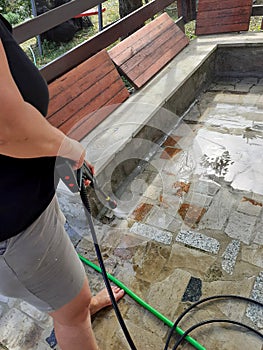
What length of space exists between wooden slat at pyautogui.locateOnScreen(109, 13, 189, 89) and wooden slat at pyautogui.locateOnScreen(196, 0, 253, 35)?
1.47 feet

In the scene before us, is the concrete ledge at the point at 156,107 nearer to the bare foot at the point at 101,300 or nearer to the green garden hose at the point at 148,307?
the green garden hose at the point at 148,307

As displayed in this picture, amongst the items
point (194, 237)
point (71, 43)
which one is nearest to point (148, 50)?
point (194, 237)

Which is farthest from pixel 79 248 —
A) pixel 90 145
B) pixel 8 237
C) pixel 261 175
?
pixel 261 175

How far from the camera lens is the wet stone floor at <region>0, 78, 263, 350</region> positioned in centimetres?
178

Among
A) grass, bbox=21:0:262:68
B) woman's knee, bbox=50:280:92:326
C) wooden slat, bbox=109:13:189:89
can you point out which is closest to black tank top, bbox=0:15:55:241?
woman's knee, bbox=50:280:92:326

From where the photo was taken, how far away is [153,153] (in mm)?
3012

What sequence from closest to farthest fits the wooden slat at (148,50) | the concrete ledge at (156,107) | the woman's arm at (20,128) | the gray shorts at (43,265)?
the woman's arm at (20,128), the gray shorts at (43,265), the concrete ledge at (156,107), the wooden slat at (148,50)

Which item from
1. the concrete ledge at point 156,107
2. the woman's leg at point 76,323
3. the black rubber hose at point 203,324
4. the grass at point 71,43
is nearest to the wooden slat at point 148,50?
the concrete ledge at point 156,107

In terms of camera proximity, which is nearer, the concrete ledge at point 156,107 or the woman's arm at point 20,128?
the woman's arm at point 20,128

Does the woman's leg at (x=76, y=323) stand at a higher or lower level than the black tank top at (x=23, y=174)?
lower

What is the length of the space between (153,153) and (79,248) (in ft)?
3.91

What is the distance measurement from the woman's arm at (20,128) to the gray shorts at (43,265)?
295 mm

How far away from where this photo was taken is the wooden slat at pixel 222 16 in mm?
4201

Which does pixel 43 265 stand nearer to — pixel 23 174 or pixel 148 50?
pixel 23 174
